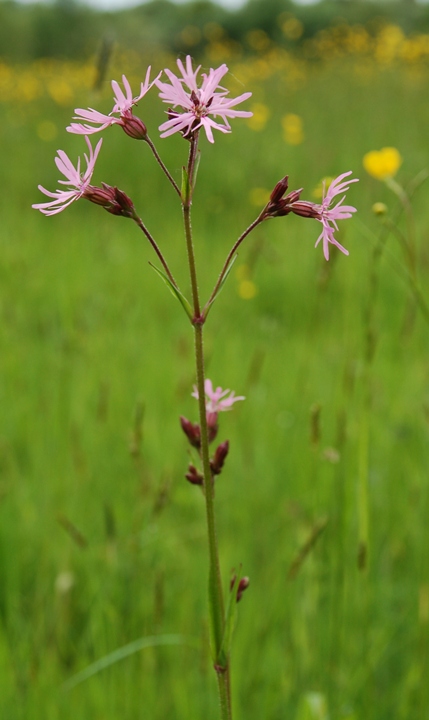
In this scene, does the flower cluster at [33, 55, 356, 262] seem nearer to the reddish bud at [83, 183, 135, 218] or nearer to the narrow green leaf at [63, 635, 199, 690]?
the reddish bud at [83, 183, 135, 218]

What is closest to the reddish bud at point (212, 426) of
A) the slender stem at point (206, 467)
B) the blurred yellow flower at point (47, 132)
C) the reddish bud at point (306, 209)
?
the slender stem at point (206, 467)

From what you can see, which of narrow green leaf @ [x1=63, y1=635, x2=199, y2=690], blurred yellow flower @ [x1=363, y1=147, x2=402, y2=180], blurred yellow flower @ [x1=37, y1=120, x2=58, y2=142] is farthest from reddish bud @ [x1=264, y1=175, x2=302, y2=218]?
blurred yellow flower @ [x1=37, y1=120, x2=58, y2=142]

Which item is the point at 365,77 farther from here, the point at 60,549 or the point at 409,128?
the point at 60,549

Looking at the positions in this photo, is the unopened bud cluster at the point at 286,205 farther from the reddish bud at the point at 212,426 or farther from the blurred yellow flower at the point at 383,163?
the blurred yellow flower at the point at 383,163

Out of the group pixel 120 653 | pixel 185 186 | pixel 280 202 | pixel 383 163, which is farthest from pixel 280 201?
pixel 383 163

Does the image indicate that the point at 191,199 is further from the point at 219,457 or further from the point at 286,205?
the point at 219,457

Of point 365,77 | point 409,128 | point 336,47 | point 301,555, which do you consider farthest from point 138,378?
point 336,47
